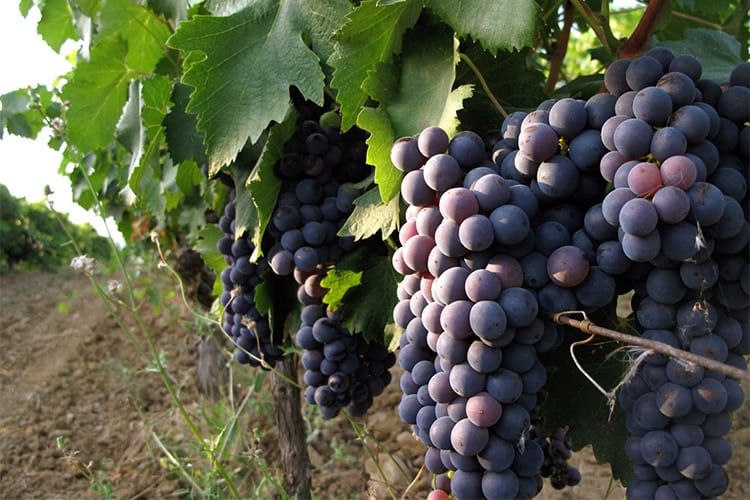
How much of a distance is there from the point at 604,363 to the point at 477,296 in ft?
0.98

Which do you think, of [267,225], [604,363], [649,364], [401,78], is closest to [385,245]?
[267,225]

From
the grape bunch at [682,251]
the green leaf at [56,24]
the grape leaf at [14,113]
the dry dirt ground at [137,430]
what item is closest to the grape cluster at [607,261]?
the grape bunch at [682,251]

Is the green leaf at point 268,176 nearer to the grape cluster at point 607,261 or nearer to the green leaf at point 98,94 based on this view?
the grape cluster at point 607,261

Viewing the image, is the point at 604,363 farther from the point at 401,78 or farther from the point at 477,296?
the point at 401,78

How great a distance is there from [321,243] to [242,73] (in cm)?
34

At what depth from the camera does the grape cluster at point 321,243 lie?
1189mm

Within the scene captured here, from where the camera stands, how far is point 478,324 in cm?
72

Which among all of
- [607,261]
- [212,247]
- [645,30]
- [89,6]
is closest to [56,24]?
[89,6]

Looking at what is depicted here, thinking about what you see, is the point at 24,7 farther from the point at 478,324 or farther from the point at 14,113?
the point at 478,324

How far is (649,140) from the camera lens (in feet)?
2.35

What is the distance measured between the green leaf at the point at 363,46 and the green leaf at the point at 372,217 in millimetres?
139

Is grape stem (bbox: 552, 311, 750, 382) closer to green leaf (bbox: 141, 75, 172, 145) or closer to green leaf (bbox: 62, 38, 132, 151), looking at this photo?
green leaf (bbox: 141, 75, 172, 145)

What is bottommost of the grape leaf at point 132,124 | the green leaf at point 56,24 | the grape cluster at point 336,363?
the grape cluster at point 336,363

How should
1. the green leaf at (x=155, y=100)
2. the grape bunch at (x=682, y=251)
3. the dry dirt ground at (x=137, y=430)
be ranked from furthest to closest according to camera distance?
the dry dirt ground at (x=137, y=430) → the green leaf at (x=155, y=100) → the grape bunch at (x=682, y=251)
